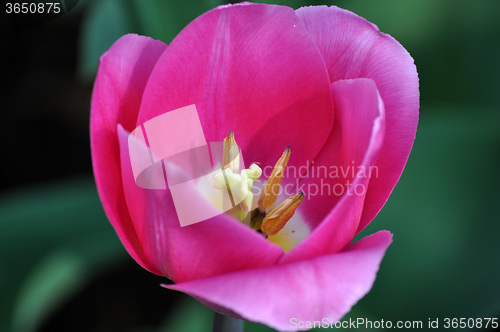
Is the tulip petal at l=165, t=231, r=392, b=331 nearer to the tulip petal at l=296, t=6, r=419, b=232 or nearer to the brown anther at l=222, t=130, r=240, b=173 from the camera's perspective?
the tulip petal at l=296, t=6, r=419, b=232

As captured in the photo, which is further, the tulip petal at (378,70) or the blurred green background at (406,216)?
the blurred green background at (406,216)

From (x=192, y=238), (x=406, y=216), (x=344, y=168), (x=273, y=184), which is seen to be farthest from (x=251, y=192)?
(x=406, y=216)

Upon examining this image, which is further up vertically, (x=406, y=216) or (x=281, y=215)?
(x=281, y=215)

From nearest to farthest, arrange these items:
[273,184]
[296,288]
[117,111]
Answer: [296,288] < [117,111] < [273,184]

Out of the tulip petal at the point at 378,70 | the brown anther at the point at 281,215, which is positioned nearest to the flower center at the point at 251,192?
the brown anther at the point at 281,215

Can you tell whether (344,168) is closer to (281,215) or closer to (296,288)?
(281,215)

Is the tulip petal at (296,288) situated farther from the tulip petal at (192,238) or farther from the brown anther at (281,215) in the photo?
the brown anther at (281,215)

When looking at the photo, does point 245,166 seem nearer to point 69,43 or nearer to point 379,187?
point 379,187

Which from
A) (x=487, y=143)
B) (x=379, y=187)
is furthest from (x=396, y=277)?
(x=379, y=187)
